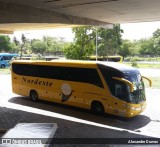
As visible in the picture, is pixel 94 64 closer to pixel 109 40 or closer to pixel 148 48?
pixel 109 40

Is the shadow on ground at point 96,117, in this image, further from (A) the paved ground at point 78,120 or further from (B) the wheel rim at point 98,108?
(B) the wheel rim at point 98,108

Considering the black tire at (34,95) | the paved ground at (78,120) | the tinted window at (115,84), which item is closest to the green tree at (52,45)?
the black tire at (34,95)

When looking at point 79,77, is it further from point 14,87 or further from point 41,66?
point 14,87

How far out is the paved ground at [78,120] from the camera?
1240cm

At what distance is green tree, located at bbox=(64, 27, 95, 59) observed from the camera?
34938 mm

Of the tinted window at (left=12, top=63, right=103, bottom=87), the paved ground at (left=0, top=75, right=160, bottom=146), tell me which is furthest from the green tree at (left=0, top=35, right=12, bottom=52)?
the paved ground at (left=0, top=75, right=160, bottom=146)

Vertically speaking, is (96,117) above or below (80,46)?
below

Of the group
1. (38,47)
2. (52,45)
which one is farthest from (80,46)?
(52,45)

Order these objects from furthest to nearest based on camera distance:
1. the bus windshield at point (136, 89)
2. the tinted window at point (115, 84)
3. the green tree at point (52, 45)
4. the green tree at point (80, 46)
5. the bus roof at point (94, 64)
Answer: the green tree at point (52, 45)
the green tree at point (80, 46)
the bus roof at point (94, 64)
the bus windshield at point (136, 89)
the tinted window at point (115, 84)

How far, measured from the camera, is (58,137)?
1176 centimetres

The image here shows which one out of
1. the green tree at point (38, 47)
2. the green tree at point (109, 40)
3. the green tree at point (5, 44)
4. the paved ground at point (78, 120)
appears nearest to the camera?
the paved ground at point (78, 120)

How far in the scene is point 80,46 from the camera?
3516 cm

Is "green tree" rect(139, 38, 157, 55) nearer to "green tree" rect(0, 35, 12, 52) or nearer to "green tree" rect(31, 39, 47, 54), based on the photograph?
"green tree" rect(31, 39, 47, 54)

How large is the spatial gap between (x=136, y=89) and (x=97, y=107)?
2383mm
